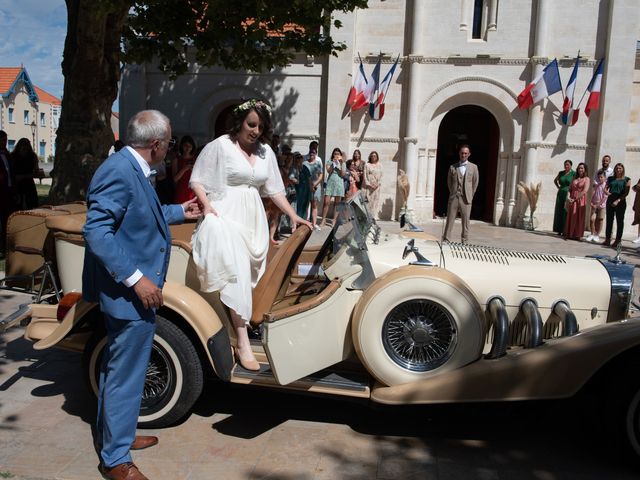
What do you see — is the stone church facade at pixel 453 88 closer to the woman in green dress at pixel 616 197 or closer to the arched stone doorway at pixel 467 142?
the arched stone doorway at pixel 467 142

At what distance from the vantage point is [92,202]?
288 cm

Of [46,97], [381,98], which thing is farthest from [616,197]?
[46,97]

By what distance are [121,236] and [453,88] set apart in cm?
1415

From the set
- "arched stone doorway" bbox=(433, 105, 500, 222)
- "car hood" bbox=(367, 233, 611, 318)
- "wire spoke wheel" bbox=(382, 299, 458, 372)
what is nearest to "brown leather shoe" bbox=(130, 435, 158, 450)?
"wire spoke wheel" bbox=(382, 299, 458, 372)

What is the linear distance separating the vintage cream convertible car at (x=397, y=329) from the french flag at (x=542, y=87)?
467 inches

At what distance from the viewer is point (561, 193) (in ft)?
47.7

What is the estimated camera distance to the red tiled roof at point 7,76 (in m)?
56.5

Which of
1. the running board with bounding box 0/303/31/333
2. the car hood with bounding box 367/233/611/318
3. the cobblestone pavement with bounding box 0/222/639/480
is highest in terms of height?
the car hood with bounding box 367/233/611/318

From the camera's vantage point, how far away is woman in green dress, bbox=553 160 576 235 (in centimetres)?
1431

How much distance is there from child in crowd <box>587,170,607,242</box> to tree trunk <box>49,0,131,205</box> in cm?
1128

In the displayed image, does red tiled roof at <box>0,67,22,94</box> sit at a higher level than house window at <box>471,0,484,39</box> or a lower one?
higher

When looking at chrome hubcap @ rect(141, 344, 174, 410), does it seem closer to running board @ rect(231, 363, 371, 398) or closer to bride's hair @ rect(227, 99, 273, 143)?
running board @ rect(231, 363, 371, 398)

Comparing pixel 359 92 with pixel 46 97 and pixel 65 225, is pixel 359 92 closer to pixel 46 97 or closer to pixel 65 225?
pixel 65 225

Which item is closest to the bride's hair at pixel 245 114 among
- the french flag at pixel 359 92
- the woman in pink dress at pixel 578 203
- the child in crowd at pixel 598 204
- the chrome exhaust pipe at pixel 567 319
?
the chrome exhaust pipe at pixel 567 319
